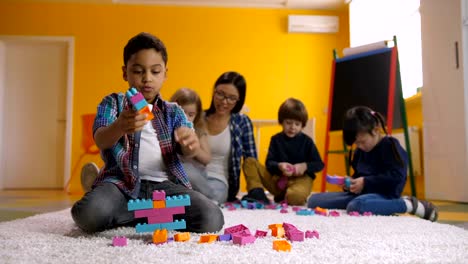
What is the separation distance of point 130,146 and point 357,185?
1182 mm

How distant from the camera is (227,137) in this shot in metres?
2.48

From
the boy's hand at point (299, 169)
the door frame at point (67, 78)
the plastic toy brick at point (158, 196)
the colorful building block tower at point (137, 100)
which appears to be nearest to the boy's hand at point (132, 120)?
the colorful building block tower at point (137, 100)

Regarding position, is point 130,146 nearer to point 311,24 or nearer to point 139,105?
point 139,105

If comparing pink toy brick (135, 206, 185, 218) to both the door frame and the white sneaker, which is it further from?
the door frame

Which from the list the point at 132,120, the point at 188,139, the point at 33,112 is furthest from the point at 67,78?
the point at 132,120

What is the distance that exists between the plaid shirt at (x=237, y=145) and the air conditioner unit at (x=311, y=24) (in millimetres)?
2687

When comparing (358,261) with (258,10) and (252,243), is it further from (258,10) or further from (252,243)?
(258,10)

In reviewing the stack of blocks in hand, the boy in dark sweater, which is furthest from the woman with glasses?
the stack of blocks in hand

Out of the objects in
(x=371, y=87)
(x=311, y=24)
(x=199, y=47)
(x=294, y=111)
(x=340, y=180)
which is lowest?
(x=340, y=180)

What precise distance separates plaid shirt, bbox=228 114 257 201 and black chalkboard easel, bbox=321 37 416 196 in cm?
93

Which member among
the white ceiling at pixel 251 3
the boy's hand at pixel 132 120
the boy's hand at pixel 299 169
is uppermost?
the white ceiling at pixel 251 3

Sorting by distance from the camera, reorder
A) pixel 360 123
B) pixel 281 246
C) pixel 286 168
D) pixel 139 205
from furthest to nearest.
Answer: pixel 286 168, pixel 360 123, pixel 139 205, pixel 281 246

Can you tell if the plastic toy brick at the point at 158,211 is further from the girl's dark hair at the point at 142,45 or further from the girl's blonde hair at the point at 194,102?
the girl's blonde hair at the point at 194,102

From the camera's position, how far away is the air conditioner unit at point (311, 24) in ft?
16.1
